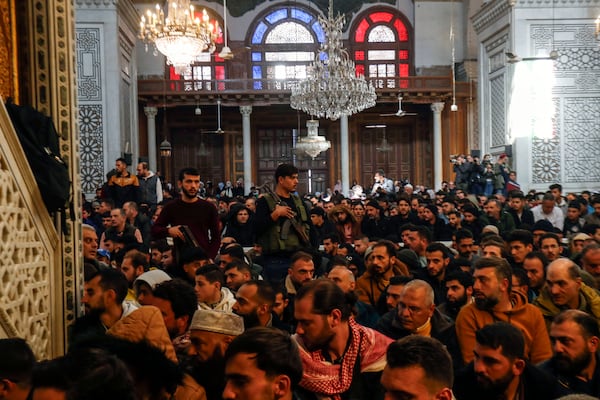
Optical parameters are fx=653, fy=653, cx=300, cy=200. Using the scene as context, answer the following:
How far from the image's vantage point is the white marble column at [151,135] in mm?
18875

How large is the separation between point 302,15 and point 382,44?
2.83m

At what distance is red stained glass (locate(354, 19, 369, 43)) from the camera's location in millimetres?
21781

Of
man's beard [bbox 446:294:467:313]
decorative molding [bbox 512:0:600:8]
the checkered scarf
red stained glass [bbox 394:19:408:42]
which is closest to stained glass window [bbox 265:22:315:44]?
red stained glass [bbox 394:19:408:42]

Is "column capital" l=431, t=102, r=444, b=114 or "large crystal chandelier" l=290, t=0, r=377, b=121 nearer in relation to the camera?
"large crystal chandelier" l=290, t=0, r=377, b=121

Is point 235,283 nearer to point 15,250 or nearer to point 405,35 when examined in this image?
point 15,250

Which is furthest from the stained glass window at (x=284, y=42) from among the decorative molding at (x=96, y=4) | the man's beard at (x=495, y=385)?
the man's beard at (x=495, y=385)

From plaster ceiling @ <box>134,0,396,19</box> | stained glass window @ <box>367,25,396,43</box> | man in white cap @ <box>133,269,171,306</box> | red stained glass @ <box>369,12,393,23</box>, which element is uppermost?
plaster ceiling @ <box>134,0,396,19</box>

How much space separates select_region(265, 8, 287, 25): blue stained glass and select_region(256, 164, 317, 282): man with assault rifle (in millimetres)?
17423

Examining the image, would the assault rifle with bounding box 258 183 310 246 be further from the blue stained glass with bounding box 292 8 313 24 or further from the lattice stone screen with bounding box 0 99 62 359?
the blue stained glass with bounding box 292 8 313 24

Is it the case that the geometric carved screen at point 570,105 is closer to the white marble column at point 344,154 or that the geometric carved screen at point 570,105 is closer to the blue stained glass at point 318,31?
the white marble column at point 344,154

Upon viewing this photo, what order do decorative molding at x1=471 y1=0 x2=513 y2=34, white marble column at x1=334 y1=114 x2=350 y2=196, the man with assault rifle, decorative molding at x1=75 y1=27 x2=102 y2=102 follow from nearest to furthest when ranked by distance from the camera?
the man with assault rifle < decorative molding at x1=75 y1=27 x2=102 y2=102 < decorative molding at x1=471 y1=0 x2=513 y2=34 < white marble column at x1=334 y1=114 x2=350 y2=196

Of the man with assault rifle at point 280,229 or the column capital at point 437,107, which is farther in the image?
the column capital at point 437,107

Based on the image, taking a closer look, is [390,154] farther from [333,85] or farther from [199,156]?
[333,85]

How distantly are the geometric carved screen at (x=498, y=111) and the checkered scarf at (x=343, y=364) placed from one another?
526 inches
